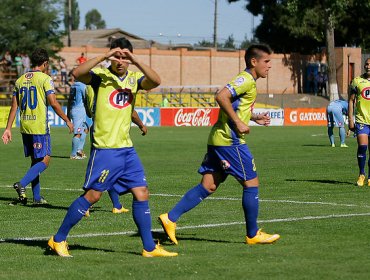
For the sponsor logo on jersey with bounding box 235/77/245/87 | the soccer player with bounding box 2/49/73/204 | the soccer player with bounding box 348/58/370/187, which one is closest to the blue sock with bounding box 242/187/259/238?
the sponsor logo on jersey with bounding box 235/77/245/87

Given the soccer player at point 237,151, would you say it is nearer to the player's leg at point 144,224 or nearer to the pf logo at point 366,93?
the player's leg at point 144,224

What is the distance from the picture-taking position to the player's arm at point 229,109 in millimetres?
10281

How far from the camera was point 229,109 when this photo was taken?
1033 cm

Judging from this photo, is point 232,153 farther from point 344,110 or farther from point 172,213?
point 344,110

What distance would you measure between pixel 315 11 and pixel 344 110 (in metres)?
44.2

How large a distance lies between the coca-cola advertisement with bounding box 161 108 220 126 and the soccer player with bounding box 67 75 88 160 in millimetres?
25656

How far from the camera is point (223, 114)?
1062 cm

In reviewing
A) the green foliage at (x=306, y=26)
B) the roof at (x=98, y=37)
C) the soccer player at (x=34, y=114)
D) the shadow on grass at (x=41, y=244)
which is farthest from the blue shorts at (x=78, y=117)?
the roof at (x=98, y=37)

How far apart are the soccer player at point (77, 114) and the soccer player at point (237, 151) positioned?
1202cm

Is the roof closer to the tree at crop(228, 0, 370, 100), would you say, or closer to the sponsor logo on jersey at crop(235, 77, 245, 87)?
the tree at crop(228, 0, 370, 100)

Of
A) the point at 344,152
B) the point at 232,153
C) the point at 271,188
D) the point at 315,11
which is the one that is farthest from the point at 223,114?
the point at 315,11

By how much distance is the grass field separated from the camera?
881cm

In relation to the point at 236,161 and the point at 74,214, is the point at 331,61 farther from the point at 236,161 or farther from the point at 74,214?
the point at 74,214

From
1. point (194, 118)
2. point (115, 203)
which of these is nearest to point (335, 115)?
point (115, 203)
